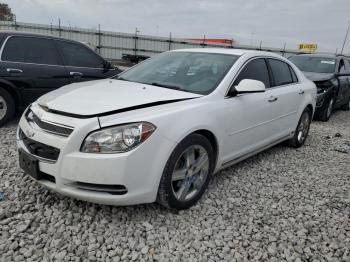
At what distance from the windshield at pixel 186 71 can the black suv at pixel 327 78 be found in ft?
16.2

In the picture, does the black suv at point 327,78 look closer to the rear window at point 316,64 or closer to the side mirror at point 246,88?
the rear window at point 316,64

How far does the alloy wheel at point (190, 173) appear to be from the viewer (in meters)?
3.06

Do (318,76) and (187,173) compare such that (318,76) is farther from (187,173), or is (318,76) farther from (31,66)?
(31,66)

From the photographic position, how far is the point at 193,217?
3.10 metres

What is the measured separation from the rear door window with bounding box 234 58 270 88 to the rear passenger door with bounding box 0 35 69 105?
3255mm

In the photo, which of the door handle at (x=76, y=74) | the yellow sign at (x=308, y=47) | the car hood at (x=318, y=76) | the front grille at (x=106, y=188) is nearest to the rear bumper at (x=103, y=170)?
the front grille at (x=106, y=188)

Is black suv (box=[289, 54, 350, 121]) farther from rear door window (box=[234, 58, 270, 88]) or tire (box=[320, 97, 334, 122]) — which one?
rear door window (box=[234, 58, 270, 88])

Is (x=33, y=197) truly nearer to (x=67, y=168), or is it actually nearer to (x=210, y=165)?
(x=67, y=168)

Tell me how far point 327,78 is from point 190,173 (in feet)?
20.9

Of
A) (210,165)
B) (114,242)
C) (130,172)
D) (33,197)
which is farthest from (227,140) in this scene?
(33,197)

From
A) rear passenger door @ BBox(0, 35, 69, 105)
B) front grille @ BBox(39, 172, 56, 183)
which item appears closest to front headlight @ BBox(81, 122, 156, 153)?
front grille @ BBox(39, 172, 56, 183)

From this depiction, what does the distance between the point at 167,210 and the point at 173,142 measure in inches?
29.7

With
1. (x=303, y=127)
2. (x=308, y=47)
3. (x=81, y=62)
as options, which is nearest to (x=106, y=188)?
(x=81, y=62)

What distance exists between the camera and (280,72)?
480 cm
